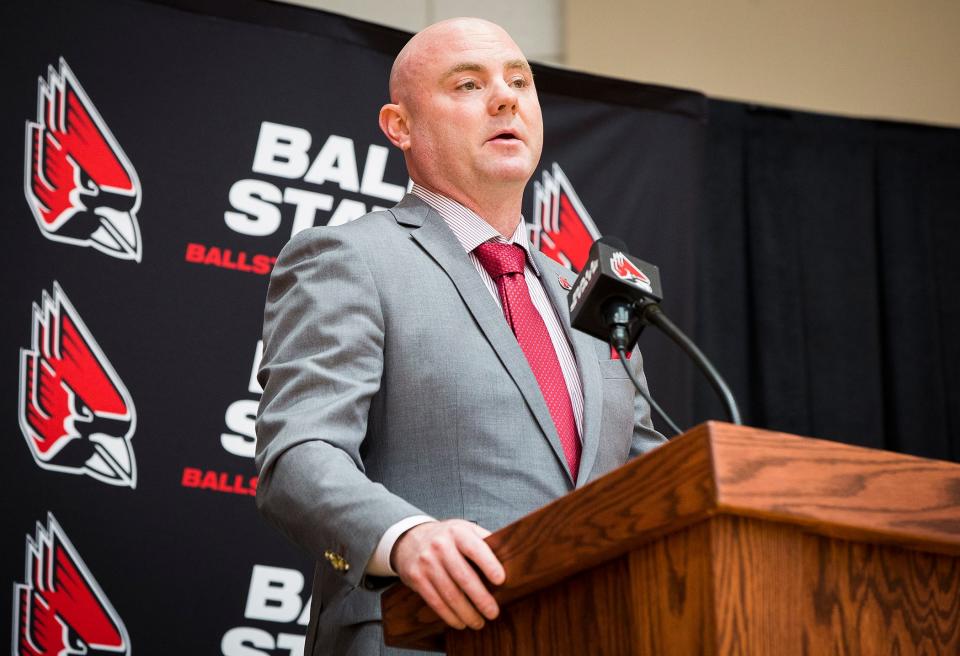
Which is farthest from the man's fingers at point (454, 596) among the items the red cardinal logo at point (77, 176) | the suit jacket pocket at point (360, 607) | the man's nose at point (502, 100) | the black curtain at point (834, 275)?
the black curtain at point (834, 275)

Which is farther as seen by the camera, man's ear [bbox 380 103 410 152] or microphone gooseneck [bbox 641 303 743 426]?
man's ear [bbox 380 103 410 152]

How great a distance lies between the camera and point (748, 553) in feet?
3.18

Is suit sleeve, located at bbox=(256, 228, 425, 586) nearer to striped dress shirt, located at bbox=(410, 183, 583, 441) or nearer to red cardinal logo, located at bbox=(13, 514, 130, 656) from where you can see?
striped dress shirt, located at bbox=(410, 183, 583, 441)

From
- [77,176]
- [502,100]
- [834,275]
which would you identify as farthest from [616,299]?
[834,275]

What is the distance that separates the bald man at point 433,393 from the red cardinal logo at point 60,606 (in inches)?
48.6

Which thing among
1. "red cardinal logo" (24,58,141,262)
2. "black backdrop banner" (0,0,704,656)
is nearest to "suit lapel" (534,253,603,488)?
"black backdrop banner" (0,0,704,656)

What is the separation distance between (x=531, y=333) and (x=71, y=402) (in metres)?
1.44

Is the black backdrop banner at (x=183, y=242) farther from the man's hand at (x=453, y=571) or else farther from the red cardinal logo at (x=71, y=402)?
the man's hand at (x=453, y=571)

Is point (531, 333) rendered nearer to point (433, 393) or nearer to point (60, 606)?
point (433, 393)

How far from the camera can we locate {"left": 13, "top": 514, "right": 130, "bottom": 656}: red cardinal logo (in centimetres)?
255

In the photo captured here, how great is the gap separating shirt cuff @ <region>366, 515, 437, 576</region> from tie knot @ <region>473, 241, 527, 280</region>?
60 cm

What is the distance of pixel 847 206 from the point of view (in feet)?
13.5

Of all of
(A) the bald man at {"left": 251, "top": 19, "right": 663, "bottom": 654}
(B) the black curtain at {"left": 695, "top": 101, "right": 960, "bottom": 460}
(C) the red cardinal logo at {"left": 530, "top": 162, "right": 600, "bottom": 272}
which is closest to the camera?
(A) the bald man at {"left": 251, "top": 19, "right": 663, "bottom": 654}

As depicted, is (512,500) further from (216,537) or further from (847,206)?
(847,206)
